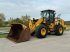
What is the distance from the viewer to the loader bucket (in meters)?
14.6

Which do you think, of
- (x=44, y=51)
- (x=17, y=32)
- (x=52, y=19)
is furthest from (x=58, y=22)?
(x=44, y=51)

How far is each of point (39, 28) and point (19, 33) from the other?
1.69 metres

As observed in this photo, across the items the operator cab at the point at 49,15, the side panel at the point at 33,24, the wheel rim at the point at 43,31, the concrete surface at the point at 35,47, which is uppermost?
the operator cab at the point at 49,15

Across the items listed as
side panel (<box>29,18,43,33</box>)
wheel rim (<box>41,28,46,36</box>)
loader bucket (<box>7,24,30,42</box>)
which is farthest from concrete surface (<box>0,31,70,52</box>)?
side panel (<box>29,18,43,33</box>)

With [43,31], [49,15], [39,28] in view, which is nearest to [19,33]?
[39,28]

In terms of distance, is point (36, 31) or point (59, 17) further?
point (59, 17)

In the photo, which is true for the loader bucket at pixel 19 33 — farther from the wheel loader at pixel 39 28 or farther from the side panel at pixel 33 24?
the side panel at pixel 33 24

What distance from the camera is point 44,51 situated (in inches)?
419

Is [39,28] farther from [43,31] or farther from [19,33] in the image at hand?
[19,33]

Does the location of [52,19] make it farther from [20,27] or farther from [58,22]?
[20,27]

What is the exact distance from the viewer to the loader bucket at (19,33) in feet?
47.9

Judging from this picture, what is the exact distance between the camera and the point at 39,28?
16328mm

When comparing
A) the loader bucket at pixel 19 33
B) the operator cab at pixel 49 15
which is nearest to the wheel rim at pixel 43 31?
the loader bucket at pixel 19 33

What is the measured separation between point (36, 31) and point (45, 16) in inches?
114
